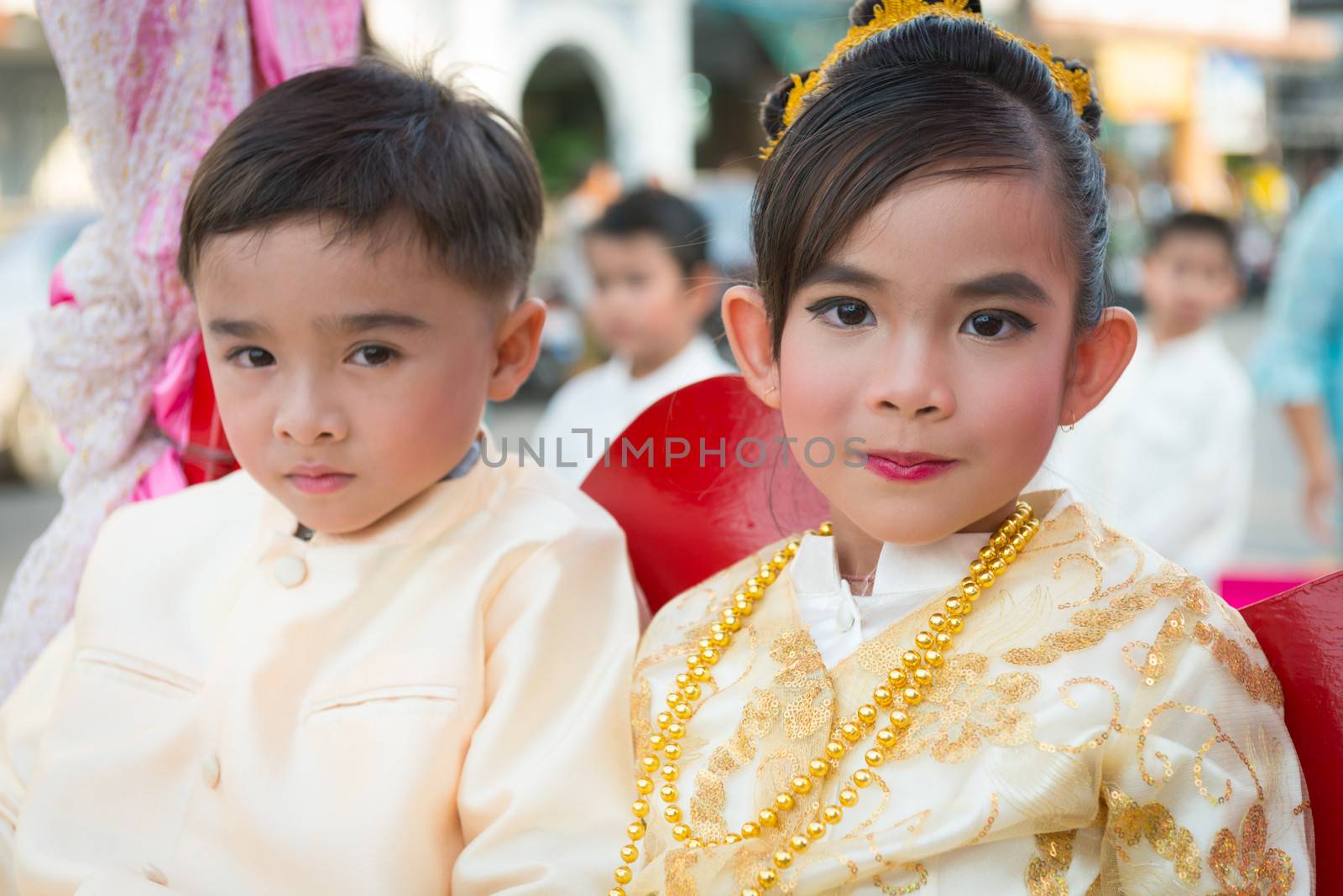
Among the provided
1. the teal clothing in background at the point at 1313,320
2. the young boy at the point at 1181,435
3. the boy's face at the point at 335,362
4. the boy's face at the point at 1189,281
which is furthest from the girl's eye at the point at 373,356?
the boy's face at the point at 1189,281

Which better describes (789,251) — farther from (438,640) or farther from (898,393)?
(438,640)

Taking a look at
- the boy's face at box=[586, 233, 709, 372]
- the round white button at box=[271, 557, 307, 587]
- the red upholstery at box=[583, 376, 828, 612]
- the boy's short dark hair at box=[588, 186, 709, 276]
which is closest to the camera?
the round white button at box=[271, 557, 307, 587]

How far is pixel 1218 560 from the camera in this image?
4.04 metres

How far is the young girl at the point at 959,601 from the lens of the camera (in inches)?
46.5

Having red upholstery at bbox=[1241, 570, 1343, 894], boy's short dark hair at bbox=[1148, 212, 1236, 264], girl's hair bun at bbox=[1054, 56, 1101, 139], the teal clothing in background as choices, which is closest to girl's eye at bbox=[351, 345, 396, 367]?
girl's hair bun at bbox=[1054, 56, 1101, 139]

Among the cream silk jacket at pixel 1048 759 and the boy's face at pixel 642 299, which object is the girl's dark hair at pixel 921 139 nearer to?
the cream silk jacket at pixel 1048 759

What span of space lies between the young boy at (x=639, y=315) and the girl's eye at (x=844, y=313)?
89.5 inches

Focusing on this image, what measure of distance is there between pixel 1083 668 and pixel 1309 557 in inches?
219

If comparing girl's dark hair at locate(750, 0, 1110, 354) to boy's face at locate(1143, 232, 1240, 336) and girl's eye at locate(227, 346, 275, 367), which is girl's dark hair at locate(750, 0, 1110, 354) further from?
boy's face at locate(1143, 232, 1240, 336)

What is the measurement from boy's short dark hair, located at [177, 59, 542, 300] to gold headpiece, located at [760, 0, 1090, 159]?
0.39 metres

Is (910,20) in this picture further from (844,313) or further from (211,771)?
(211,771)

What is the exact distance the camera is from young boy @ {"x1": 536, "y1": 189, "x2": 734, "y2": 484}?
12.2 feet

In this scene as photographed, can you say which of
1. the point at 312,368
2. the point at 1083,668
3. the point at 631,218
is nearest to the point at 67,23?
the point at 312,368

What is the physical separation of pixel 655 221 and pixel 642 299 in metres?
0.31
